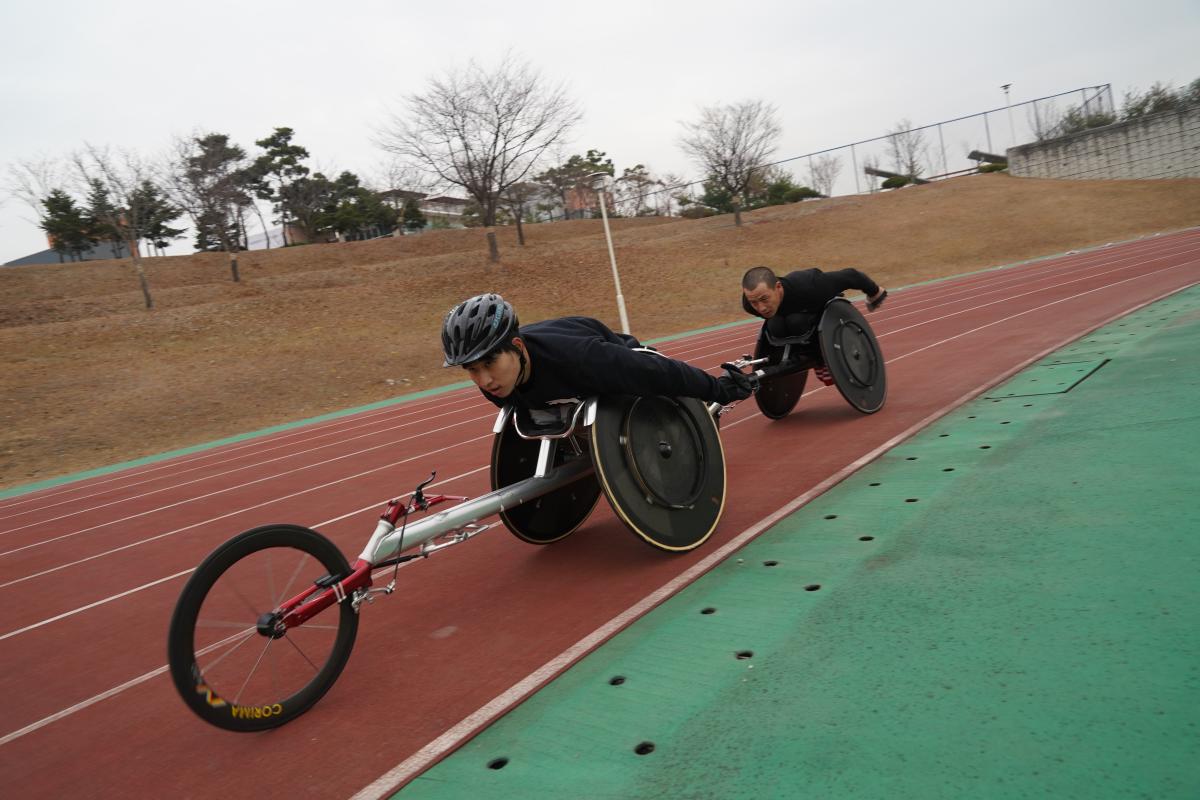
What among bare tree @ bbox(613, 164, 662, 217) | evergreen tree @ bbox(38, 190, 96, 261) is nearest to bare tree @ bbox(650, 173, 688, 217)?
bare tree @ bbox(613, 164, 662, 217)

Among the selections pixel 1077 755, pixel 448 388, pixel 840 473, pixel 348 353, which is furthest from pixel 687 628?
pixel 348 353

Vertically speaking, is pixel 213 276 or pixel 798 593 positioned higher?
pixel 213 276

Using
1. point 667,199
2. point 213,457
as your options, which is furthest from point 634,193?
point 213,457

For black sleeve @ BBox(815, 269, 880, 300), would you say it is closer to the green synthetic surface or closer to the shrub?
the green synthetic surface

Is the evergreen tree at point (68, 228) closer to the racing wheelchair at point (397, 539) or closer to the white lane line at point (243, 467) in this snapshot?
the white lane line at point (243, 467)

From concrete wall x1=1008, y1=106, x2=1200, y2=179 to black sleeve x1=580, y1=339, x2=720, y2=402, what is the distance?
42.3 metres

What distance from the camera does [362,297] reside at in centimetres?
3109

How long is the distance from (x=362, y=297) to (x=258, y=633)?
29.5 meters

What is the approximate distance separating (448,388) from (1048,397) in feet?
48.4

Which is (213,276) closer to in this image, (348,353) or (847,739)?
(348,353)

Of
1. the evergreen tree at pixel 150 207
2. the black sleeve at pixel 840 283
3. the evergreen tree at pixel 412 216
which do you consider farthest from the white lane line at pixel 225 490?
the evergreen tree at pixel 412 216

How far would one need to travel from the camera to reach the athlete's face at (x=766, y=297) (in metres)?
6.59

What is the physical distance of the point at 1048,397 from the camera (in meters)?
6.44

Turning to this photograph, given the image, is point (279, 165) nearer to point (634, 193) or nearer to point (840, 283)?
point (634, 193)
